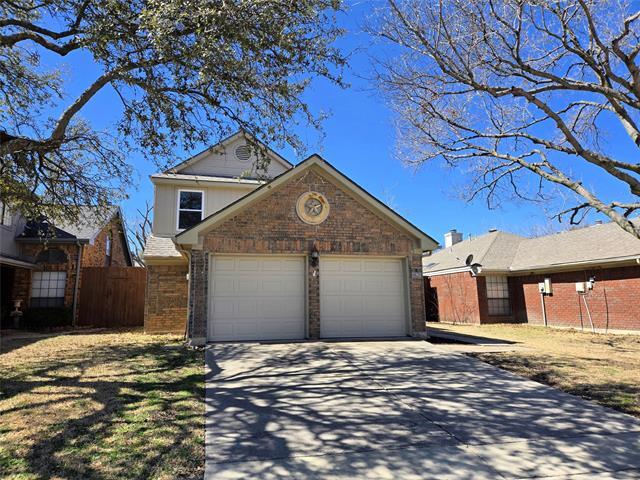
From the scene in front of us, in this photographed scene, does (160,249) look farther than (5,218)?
No

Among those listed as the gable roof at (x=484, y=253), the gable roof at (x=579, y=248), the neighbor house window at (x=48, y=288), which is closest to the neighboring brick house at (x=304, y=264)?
the neighbor house window at (x=48, y=288)

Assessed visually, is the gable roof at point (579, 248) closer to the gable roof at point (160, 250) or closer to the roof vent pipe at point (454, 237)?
the roof vent pipe at point (454, 237)

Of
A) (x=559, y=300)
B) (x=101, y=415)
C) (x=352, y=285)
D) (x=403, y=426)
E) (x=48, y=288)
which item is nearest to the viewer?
(x=403, y=426)

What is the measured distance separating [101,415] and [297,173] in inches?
313

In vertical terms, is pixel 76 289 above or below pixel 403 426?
above

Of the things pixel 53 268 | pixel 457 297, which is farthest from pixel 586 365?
pixel 53 268

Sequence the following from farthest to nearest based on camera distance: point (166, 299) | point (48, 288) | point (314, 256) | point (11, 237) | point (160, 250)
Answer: point (48, 288), point (11, 237), point (166, 299), point (160, 250), point (314, 256)

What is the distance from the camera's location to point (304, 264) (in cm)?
1154

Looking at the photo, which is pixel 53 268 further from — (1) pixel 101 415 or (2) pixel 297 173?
(1) pixel 101 415

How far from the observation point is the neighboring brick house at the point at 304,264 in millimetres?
10742

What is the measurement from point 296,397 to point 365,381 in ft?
4.75

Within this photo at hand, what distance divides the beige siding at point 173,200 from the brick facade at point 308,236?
4.40 metres

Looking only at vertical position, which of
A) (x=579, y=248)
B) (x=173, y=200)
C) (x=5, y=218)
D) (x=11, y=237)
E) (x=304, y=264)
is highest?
(x=173, y=200)

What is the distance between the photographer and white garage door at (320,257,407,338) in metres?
11.5
